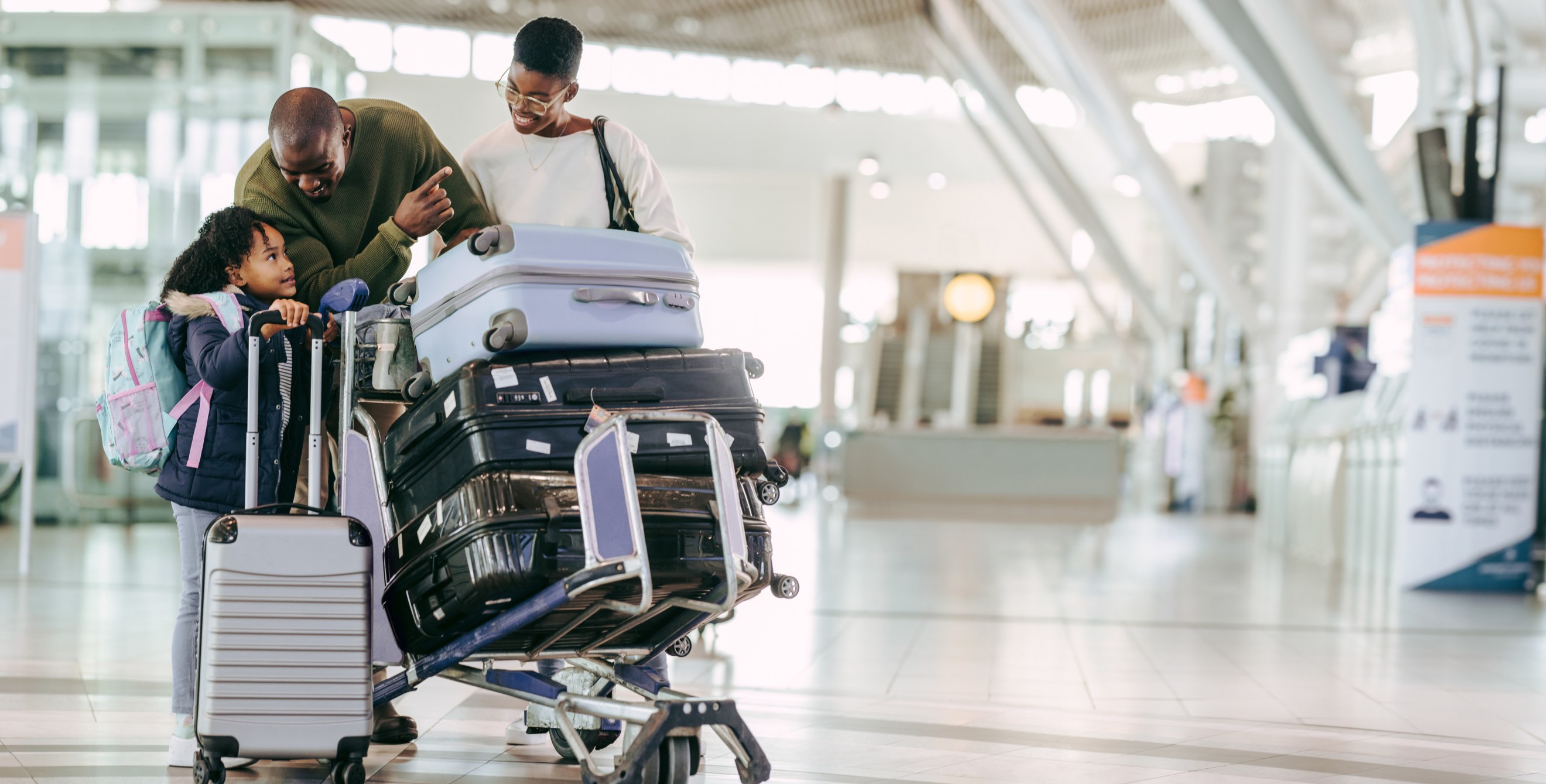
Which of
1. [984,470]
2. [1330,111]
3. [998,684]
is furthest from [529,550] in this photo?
[984,470]

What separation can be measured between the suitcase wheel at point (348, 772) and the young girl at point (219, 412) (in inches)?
20.1

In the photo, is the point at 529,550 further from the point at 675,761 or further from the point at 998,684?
the point at 998,684

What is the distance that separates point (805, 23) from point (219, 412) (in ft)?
91.0

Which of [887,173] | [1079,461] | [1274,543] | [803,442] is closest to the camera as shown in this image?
[1274,543]

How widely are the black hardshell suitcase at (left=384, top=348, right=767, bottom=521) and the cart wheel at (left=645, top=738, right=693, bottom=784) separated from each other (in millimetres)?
535

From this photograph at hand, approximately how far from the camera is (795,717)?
168 inches

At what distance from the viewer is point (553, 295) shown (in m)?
2.81

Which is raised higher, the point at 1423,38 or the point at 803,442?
the point at 1423,38

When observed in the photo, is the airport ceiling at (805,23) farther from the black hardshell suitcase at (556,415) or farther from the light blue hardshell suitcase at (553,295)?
the black hardshell suitcase at (556,415)

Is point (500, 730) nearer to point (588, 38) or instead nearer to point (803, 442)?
point (803, 442)

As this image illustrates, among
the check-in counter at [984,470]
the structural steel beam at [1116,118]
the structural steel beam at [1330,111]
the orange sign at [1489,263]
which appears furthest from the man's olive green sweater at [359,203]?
the structural steel beam at [1116,118]

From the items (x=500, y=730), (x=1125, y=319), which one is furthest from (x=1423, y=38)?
(x=1125, y=319)

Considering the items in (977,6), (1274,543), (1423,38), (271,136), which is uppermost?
(977,6)

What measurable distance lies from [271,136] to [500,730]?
5.62ft
